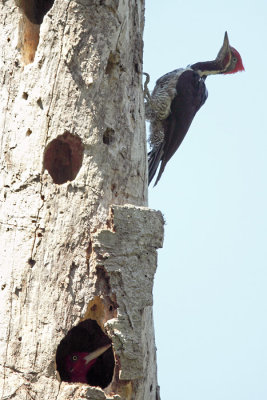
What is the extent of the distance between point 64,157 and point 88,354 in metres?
1.03

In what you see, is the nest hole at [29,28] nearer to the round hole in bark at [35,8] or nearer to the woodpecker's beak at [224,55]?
the round hole in bark at [35,8]

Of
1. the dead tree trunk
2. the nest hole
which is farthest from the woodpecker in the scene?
the dead tree trunk

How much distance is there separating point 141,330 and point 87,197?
0.65m

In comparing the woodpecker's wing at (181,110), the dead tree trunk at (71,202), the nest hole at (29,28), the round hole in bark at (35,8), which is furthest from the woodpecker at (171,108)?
the dead tree trunk at (71,202)

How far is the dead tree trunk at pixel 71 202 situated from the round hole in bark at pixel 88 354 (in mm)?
42

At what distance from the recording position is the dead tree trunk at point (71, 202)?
276 cm

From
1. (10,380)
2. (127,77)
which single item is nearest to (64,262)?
(10,380)

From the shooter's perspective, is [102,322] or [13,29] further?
[13,29]

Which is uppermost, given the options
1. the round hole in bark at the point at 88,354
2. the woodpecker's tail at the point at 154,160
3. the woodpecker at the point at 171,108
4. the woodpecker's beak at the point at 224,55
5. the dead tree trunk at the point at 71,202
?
the woodpecker's beak at the point at 224,55

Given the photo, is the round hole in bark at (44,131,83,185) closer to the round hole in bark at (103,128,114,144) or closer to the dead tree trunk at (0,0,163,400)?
the dead tree trunk at (0,0,163,400)

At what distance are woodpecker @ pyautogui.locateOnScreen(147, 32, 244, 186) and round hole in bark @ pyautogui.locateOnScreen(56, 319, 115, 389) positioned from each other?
7.84ft

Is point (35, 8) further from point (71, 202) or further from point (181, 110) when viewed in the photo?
point (181, 110)

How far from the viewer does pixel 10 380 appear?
2691 millimetres

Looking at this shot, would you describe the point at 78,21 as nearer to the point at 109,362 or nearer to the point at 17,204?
the point at 17,204
